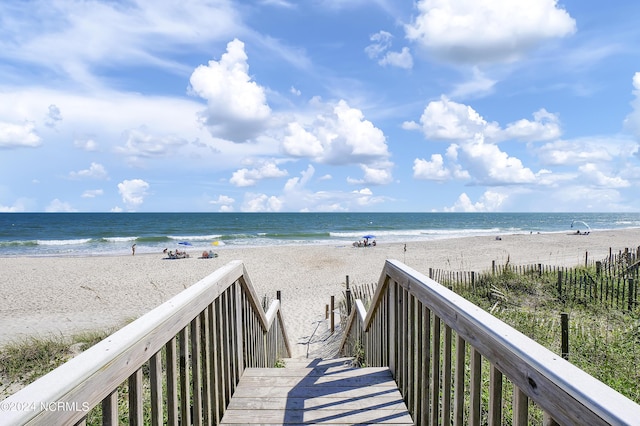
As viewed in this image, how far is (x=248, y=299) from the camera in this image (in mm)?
3918

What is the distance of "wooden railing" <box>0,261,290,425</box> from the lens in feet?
3.40

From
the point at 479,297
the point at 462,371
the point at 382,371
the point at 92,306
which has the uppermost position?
the point at 462,371

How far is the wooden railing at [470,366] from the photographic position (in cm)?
102

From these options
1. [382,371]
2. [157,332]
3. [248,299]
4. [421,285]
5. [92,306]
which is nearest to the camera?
[157,332]

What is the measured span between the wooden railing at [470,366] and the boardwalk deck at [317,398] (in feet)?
0.48

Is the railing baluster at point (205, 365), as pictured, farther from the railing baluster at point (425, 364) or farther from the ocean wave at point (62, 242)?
the ocean wave at point (62, 242)

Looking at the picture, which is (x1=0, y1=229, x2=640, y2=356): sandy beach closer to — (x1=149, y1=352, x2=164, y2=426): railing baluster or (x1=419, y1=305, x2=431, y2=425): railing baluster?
(x1=419, y1=305, x2=431, y2=425): railing baluster

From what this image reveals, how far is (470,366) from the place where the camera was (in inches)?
65.7

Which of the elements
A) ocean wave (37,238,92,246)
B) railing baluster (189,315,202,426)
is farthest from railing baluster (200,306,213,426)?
ocean wave (37,238,92,246)

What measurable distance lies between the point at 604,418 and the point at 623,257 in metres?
19.0

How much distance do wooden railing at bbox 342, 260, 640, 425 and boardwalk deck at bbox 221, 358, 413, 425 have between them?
0.48 feet

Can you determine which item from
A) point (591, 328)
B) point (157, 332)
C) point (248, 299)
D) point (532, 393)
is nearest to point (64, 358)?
point (248, 299)

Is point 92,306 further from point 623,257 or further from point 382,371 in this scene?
point 623,257

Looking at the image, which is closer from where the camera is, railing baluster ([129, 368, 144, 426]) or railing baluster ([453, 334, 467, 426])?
railing baluster ([129, 368, 144, 426])
